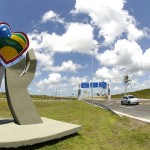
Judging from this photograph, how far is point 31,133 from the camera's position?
12.0 m

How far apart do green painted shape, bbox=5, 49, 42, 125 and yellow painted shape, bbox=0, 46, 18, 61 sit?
0.50m

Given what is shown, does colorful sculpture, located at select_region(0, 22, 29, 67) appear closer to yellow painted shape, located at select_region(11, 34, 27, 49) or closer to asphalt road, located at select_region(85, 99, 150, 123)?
yellow painted shape, located at select_region(11, 34, 27, 49)

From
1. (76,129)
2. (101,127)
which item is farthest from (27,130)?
(101,127)

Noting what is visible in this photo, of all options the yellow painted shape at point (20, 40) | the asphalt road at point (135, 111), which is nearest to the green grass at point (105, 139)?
the asphalt road at point (135, 111)

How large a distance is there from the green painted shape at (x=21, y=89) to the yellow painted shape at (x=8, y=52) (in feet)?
1.63

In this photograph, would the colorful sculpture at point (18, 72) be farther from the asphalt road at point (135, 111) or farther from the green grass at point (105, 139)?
the asphalt road at point (135, 111)

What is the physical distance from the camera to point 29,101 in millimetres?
14969

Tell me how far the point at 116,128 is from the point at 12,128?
6265mm

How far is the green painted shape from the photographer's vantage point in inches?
562

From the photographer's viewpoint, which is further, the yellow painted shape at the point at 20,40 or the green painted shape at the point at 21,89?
the yellow painted shape at the point at 20,40

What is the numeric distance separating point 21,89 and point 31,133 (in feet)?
10.9

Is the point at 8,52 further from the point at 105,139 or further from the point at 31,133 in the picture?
the point at 105,139

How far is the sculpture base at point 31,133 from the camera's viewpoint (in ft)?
34.6

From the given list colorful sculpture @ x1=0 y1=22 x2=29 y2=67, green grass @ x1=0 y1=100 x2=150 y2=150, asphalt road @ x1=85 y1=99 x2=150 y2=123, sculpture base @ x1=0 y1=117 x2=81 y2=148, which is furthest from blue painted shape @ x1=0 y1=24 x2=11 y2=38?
asphalt road @ x1=85 y1=99 x2=150 y2=123
